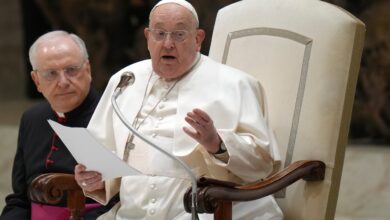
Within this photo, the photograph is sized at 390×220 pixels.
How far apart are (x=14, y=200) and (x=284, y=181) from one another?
53.3 inches

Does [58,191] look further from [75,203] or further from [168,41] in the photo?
[168,41]

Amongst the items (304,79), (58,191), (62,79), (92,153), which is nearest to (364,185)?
(304,79)

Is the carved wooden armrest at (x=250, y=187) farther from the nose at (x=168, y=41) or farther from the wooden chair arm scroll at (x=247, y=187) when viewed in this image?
the nose at (x=168, y=41)

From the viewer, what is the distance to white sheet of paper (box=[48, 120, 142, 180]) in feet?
10.9

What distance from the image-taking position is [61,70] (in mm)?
4055

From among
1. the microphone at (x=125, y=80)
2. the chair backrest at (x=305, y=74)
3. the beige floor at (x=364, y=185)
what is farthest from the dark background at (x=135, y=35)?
the microphone at (x=125, y=80)

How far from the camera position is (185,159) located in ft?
11.9

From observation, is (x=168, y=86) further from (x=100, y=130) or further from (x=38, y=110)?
(x=38, y=110)

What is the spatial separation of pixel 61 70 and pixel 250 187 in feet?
3.66

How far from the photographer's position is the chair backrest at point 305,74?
3.68 meters

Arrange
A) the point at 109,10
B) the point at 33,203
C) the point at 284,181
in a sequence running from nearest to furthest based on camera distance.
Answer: the point at 284,181
the point at 33,203
the point at 109,10

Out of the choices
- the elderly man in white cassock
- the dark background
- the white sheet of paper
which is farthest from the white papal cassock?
the dark background

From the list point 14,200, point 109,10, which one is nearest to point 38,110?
point 14,200

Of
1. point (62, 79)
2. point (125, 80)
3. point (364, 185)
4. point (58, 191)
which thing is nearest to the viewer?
point (125, 80)
